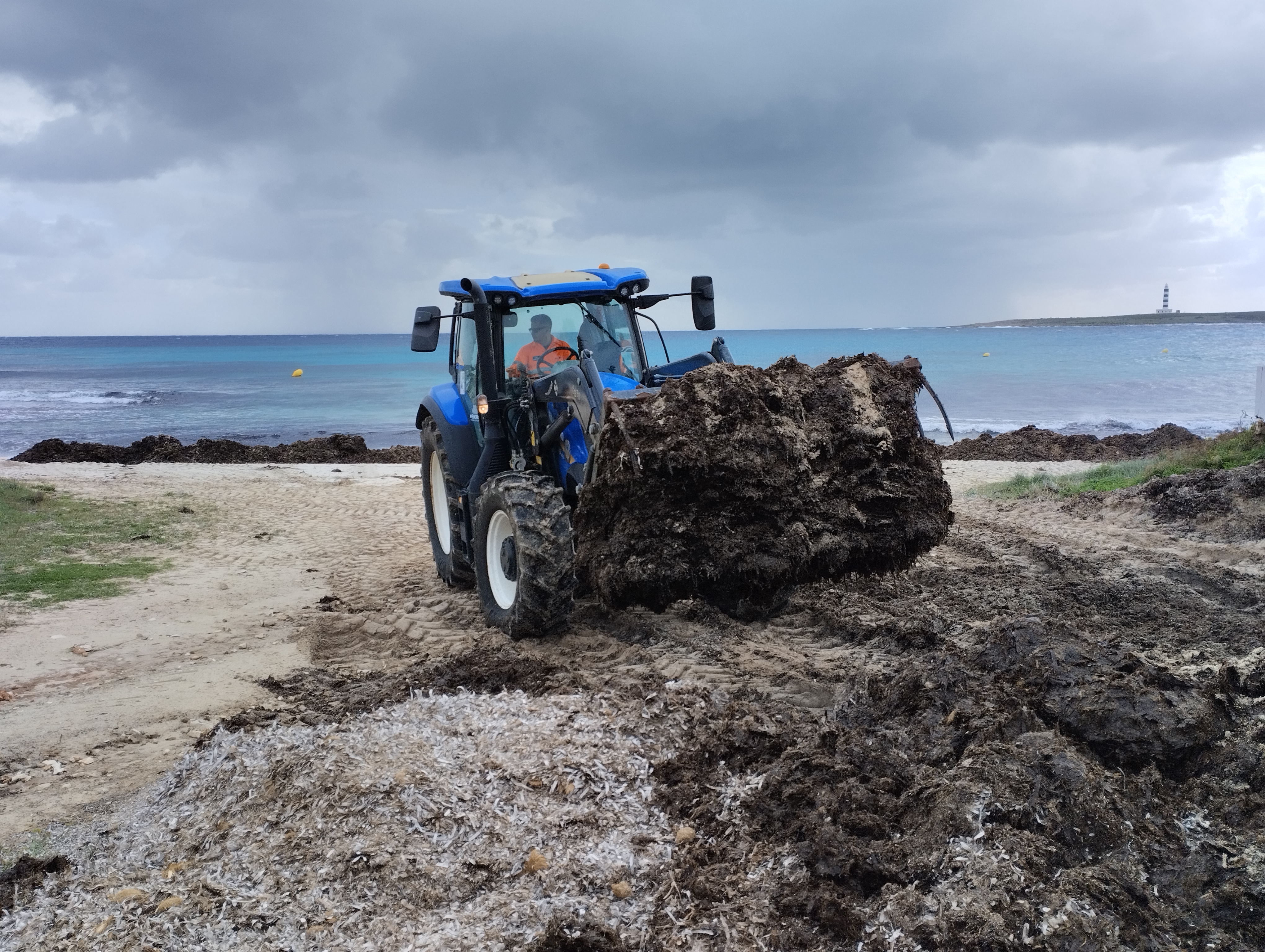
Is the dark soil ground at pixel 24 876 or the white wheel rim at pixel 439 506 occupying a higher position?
the white wheel rim at pixel 439 506

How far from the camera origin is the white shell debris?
11.3 ft

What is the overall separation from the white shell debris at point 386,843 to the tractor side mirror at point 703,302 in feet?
10.7

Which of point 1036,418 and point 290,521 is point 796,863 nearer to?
point 290,521

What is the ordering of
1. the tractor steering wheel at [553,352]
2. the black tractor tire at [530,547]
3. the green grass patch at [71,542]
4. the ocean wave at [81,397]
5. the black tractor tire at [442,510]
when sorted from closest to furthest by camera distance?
the black tractor tire at [530,547] < the tractor steering wheel at [553,352] < the black tractor tire at [442,510] < the green grass patch at [71,542] < the ocean wave at [81,397]

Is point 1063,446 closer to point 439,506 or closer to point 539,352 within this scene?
point 439,506

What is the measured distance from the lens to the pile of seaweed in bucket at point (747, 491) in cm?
529

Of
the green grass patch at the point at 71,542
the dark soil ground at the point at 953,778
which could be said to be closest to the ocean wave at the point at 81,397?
the green grass patch at the point at 71,542

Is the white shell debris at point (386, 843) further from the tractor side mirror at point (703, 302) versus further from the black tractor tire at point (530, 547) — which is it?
the tractor side mirror at point (703, 302)

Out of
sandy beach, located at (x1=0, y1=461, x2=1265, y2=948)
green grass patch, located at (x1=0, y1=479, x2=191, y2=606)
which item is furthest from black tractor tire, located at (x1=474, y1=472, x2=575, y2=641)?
green grass patch, located at (x1=0, y1=479, x2=191, y2=606)

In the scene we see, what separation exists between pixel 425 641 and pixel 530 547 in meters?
1.49

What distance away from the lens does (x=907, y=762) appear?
3.96 meters

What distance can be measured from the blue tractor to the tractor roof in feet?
0.04

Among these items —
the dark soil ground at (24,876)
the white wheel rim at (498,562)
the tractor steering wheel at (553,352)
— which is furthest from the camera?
the tractor steering wheel at (553,352)

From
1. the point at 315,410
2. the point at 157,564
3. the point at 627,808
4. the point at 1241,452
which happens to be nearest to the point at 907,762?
the point at 627,808
